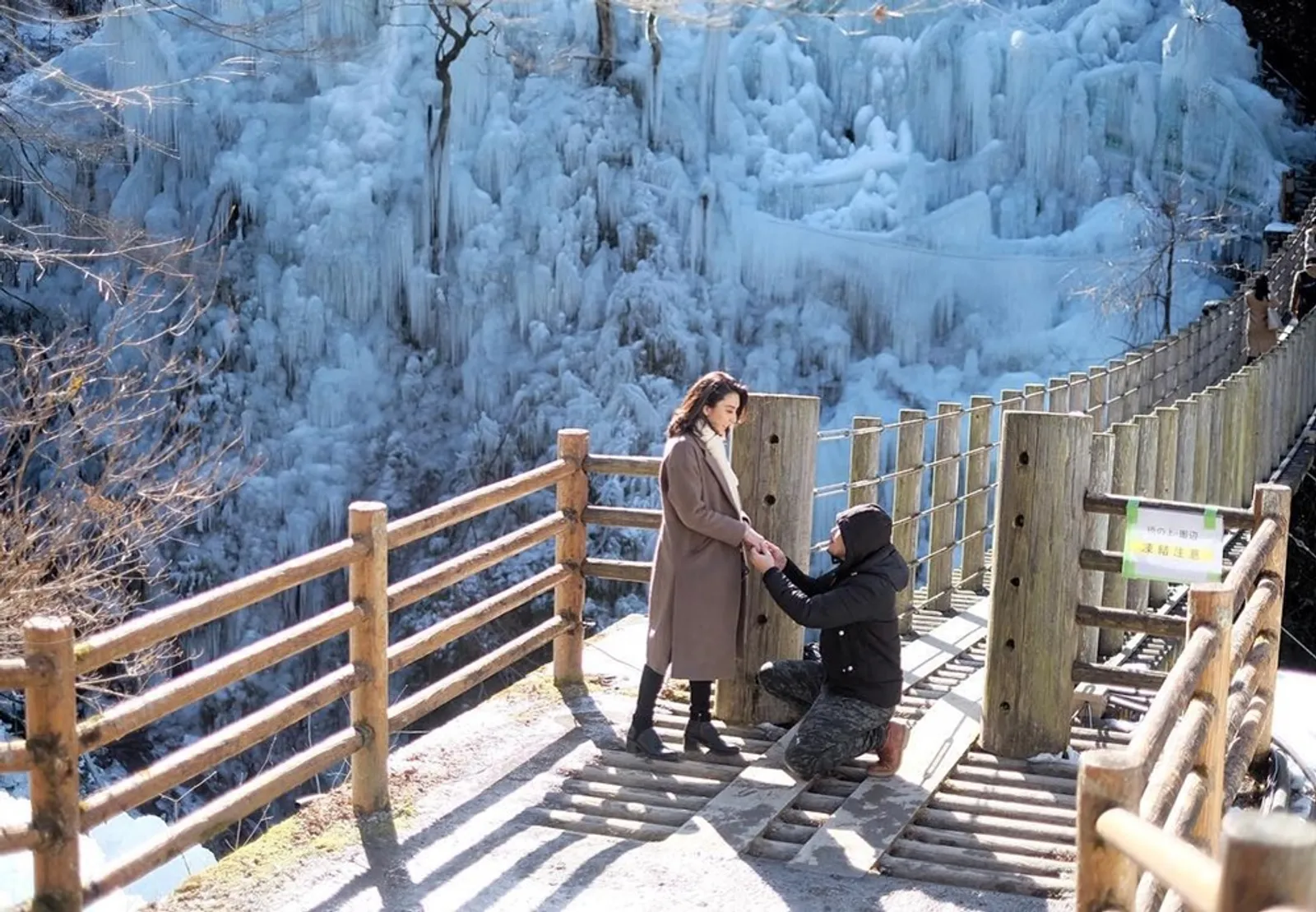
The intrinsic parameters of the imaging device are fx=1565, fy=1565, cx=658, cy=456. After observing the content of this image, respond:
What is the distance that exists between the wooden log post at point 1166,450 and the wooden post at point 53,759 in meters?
5.74

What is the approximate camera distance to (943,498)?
8.75 metres

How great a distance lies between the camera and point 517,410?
69.6 ft

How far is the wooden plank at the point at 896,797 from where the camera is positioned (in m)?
4.61

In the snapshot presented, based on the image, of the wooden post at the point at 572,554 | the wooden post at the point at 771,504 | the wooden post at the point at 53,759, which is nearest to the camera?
the wooden post at the point at 53,759

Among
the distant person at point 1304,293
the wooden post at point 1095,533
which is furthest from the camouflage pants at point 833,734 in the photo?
the distant person at point 1304,293

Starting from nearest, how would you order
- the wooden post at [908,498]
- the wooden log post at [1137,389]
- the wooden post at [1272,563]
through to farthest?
the wooden post at [1272,563]
the wooden post at [908,498]
the wooden log post at [1137,389]

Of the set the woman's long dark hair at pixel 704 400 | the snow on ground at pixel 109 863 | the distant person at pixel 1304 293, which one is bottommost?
the snow on ground at pixel 109 863

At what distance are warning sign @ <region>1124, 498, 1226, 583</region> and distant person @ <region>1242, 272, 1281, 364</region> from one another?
879 centimetres

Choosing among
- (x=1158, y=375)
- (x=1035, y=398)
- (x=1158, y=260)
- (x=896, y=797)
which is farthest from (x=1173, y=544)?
(x=1158, y=260)

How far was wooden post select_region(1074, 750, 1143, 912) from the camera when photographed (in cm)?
262

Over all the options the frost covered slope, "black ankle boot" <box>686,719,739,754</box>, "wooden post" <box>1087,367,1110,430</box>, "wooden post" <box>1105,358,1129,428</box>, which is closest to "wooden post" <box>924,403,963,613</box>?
"wooden post" <box>1087,367,1110,430</box>

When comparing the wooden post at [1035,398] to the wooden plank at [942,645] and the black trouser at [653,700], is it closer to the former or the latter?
the wooden plank at [942,645]

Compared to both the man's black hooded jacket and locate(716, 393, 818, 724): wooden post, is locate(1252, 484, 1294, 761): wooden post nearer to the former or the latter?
the man's black hooded jacket

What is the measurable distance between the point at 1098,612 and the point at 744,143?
1772cm
